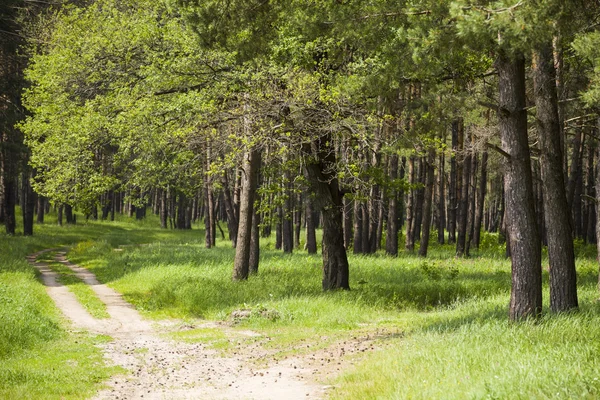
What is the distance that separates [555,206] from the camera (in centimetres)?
1234

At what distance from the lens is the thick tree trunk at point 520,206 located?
37.5 ft

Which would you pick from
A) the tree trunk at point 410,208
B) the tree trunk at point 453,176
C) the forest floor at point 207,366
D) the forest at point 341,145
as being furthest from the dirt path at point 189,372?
the tree trunk at point 410,208

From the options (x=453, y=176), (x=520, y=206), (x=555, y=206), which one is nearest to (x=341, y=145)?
(x=555, y=206)

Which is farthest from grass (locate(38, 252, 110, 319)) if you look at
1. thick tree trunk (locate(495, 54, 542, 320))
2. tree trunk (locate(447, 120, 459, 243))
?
tree trunk (locate(447, 120, 459, 243))

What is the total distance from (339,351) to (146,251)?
2380cm

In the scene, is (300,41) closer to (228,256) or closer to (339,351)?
(339,351)

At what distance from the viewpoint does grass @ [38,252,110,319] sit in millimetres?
18558

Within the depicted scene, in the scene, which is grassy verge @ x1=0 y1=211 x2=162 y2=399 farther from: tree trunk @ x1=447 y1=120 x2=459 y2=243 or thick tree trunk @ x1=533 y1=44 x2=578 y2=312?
tree trunk @ x1=447 y1=120 x2=459 y2=243

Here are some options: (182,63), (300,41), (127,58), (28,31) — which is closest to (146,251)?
(28,31)

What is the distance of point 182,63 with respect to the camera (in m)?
19.0

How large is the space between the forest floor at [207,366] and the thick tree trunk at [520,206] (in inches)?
104

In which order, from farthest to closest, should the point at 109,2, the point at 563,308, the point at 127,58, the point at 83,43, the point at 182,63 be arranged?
the point at 109,2 → the point at 83,43 → the point at 127,58 → the point at 182,63 → the point at 563,308

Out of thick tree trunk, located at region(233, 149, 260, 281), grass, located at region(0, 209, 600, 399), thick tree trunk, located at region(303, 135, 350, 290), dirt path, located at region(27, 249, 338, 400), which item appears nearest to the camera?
grass, located at region(0, 209, 600, 399)

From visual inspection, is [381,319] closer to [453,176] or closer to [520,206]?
[520,206]
